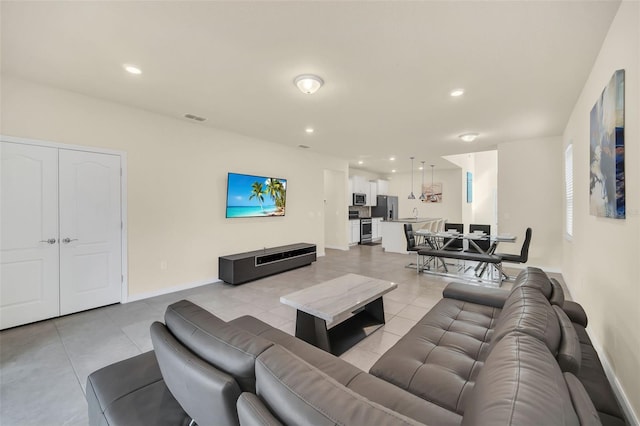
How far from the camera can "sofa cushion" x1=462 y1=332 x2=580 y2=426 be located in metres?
0.65

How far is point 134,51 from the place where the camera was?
2.44 m

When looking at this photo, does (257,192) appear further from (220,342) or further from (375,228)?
(375,228)

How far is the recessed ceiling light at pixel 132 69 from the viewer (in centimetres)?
269

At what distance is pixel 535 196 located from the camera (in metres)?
5.46

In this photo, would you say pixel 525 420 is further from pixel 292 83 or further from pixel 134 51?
pixel 134 51

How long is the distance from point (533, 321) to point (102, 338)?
3.64m

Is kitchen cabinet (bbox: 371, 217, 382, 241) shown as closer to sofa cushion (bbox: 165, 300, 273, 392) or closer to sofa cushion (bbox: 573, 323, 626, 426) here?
sofa cushion (bbox: 573, 323, 626, 426)

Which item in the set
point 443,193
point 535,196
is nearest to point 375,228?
point 443,193

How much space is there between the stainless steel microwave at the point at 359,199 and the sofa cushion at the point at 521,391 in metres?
8.29

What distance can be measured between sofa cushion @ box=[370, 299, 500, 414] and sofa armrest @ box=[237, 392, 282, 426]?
0.94 m

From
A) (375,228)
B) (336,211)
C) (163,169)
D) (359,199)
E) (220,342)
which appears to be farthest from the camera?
(375,228)

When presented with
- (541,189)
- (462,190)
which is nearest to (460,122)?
(541,189)

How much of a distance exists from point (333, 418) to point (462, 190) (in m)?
10.7

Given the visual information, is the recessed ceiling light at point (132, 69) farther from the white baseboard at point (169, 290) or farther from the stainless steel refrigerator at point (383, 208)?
the stainless steel refrigerator at point (383, 208)
